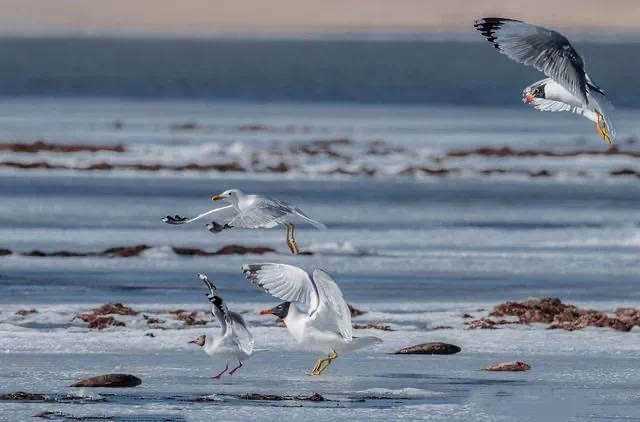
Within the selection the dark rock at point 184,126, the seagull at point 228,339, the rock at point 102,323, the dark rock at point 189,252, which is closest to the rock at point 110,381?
the seagull at point 228,339

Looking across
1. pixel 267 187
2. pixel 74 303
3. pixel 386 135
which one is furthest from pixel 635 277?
pixel 386 135

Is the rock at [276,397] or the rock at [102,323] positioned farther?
the rock at [102,323]

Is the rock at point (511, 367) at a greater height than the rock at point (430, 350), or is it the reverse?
the rock at point (511, 367)

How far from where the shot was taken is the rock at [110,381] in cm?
1012

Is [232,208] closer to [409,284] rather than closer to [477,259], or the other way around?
[409,284]

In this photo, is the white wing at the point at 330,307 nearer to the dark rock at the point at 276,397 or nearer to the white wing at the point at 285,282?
the white wing at the point at 285,282

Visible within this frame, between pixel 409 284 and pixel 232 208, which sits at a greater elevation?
pixel 232 208

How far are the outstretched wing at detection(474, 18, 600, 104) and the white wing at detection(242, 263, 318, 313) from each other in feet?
5.64

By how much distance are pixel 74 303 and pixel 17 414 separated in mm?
3798

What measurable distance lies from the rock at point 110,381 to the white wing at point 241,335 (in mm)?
649

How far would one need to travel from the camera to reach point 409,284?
14.3m

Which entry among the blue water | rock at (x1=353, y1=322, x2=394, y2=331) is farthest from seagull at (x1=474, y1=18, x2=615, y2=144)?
the blue water

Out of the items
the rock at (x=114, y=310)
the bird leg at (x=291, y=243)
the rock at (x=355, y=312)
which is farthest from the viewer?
the rock at (x=355, y=312)

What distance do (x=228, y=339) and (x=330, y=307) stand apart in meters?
0.62
